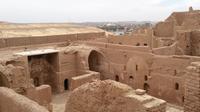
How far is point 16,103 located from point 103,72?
14370mm

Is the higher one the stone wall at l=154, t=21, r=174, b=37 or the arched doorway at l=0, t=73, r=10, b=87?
the stone wall at l=154, t=21, r=174, b=37

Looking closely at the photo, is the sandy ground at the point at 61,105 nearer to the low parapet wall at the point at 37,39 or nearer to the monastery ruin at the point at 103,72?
the monastery ruin at the point at 103,72

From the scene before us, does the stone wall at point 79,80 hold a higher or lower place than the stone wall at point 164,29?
lower

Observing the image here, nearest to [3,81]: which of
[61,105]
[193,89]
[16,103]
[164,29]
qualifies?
[61,105]

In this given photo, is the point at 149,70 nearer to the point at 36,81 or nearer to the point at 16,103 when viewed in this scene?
the point at 36,81

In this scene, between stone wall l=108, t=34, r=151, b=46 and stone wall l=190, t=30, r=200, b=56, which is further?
stone wall l=108, t=34, r=151, b=46

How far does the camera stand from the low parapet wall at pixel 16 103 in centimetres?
756

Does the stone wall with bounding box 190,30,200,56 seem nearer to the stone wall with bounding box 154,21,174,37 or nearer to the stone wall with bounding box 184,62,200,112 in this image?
the stone wall with bounding box 154,21,174,37

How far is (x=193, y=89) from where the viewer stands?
768cm

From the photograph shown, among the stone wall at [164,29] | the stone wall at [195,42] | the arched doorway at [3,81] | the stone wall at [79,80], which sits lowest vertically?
the stone wall at [79,80]

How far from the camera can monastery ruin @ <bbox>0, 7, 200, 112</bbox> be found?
8148 millimetres

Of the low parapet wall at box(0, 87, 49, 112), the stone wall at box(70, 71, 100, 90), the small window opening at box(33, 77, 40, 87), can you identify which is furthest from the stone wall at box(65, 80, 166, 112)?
the small window opening at box(33, 77, 40, 87)

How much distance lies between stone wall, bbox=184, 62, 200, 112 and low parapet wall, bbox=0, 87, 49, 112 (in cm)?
444

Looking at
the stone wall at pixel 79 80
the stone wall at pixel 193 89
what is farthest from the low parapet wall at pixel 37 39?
the stone wall at pixel 193 89
